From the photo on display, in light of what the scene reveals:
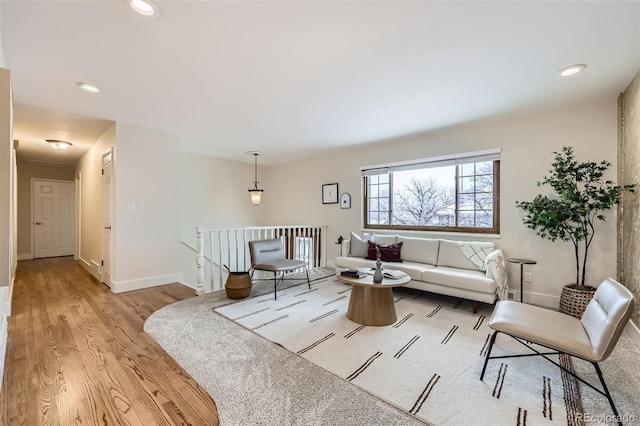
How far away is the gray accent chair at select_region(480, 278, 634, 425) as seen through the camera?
150cm

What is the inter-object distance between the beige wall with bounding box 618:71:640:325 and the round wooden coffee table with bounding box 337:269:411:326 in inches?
79.4

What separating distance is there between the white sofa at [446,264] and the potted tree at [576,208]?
1.90 feet

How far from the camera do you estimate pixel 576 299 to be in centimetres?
273

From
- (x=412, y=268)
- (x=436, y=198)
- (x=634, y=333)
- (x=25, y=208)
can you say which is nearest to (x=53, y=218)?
(x=25, y=208)

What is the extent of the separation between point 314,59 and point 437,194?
117 inches

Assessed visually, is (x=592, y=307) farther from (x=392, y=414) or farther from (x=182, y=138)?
(x=182, y=138)

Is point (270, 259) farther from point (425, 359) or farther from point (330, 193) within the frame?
point (425, 359)

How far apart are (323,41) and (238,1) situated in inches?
24.4

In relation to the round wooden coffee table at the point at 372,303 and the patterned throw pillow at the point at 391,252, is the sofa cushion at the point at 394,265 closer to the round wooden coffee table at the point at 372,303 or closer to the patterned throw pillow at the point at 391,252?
the patterned throw pillow at the point at 391,252

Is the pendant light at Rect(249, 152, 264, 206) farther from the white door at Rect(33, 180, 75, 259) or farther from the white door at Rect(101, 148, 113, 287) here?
the white door at Rect(33, 180, 75, 259)

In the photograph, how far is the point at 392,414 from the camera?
1521 millimetres

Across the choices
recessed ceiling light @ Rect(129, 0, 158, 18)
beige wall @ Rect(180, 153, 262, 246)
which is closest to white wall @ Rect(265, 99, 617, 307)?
beige wall @ Rect(180, 153, 262, 246)

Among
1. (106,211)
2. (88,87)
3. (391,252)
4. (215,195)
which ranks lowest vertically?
(391,252)

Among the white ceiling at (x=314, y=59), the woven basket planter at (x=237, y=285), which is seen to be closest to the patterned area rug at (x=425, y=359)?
the woven basket planter at (x=237, y=285)
